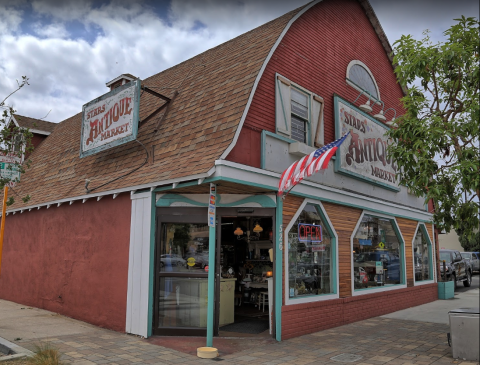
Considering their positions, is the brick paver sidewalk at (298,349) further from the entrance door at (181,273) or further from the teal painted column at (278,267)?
the entrance door at (181,273)

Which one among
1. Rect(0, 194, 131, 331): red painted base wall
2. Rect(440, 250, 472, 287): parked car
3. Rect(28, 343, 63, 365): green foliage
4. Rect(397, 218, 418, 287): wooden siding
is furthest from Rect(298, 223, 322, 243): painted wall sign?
Rect(440, 250, 472, 287): parked car

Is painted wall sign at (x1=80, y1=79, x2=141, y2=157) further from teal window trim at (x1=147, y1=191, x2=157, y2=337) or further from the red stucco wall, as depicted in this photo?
the red stucco wall

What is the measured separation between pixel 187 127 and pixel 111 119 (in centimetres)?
241

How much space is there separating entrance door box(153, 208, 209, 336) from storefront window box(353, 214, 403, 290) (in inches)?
165

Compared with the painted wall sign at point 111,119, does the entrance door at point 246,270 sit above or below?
below

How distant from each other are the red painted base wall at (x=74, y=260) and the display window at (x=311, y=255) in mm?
3245

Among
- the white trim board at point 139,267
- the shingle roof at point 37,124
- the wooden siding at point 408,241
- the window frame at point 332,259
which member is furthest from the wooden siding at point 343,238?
the shingle roof at point 37,124

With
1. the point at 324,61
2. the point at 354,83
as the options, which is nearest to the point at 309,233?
the point at 324,61

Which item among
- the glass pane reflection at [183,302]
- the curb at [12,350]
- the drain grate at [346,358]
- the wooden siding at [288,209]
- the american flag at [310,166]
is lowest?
the drain grate at [346,358]

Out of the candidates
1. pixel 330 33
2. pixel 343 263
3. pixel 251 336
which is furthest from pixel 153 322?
pixel 330 33

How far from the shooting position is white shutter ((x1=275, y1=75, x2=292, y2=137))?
8.59 metres

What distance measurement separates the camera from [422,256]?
13984mm

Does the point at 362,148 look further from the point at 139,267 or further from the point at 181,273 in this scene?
the point at 139,267

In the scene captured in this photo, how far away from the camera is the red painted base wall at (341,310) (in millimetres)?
8070
